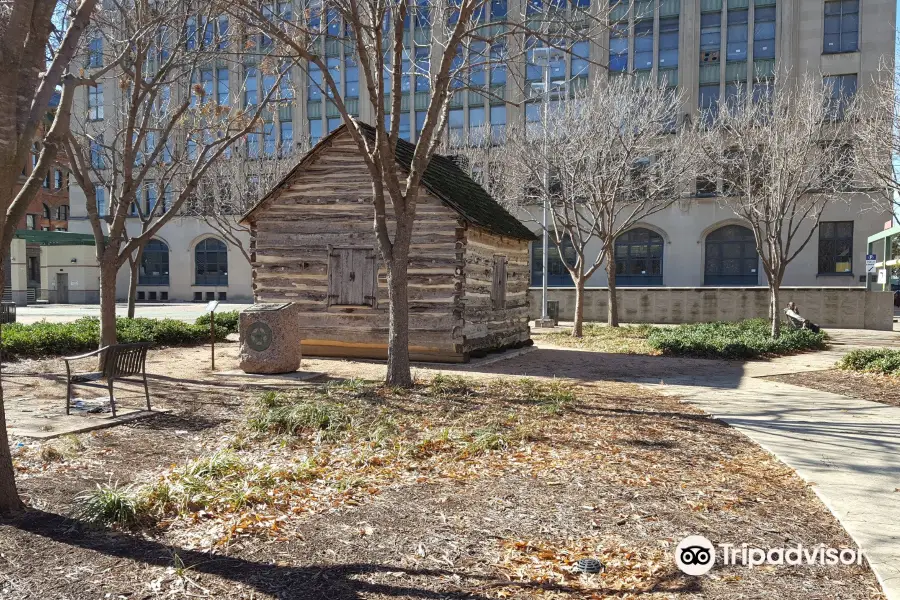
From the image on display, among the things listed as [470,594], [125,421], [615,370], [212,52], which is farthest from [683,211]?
[470,594]

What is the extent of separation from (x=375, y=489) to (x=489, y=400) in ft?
13.6

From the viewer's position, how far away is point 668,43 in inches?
1510

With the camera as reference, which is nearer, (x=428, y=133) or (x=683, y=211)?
(x=428, y=133)

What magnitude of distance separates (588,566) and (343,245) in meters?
11.8

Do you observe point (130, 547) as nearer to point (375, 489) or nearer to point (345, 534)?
point (345, 534)

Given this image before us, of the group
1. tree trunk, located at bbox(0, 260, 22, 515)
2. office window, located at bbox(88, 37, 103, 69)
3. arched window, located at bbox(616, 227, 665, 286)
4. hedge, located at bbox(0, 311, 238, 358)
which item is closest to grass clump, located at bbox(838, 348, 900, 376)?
tree trunk, located at bbox(0, 260, 22, 515)

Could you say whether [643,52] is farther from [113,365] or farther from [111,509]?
[111,509]

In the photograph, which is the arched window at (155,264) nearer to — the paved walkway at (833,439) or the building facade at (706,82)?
the building facade at (706,82)

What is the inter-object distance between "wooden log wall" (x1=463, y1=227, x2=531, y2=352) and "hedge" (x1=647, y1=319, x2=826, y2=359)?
142 inches

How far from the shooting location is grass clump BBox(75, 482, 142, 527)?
183 inches

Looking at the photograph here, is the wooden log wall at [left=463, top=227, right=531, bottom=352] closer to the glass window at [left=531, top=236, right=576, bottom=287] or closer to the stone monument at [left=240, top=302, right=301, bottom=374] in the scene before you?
the stone monument at [left=240, top=302, right=301, bottom=374]

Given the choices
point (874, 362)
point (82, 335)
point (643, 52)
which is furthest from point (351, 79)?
point (874, 362)

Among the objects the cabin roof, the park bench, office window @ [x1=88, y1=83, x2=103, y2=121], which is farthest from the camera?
office window @ [x1=88, y1=83, x2=103, y2=121]

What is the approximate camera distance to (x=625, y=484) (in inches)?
223
